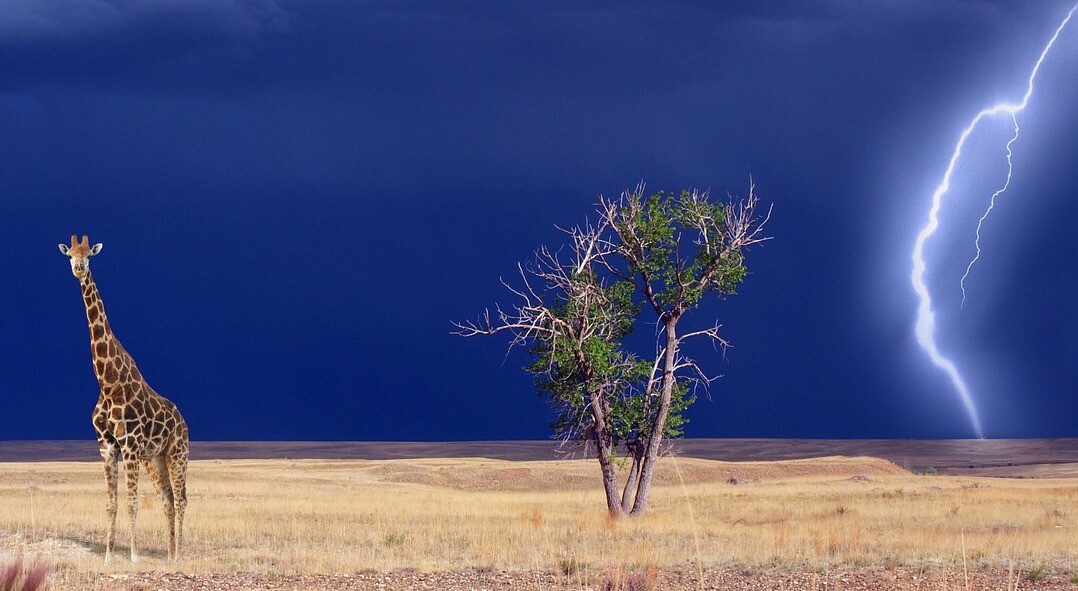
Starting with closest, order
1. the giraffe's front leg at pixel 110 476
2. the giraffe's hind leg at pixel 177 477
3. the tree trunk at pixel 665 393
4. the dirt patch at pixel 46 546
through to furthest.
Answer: the giraffe's front leg at pixel 110 476 < the dirt patch at pixel 46 546 < the giraffe's hind leg at pixel 177 477 < the tree trunk at pixel 665 393

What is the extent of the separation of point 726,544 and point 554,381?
7399mm

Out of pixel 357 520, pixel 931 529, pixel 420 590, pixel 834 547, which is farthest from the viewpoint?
pixel 357 520

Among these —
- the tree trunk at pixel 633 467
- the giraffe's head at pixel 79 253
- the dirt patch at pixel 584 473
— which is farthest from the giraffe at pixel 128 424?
the dirt patch at pixel 584 473

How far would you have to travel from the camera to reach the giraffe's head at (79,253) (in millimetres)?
17078

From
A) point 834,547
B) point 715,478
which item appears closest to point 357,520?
point 834,547

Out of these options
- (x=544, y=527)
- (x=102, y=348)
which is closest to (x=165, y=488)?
(x=102, y=348)

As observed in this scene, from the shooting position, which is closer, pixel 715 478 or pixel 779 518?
pixel 779 518

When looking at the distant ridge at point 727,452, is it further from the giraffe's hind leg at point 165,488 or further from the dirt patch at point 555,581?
the giraffe's hind leg at point 165,488

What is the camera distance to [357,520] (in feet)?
87.9

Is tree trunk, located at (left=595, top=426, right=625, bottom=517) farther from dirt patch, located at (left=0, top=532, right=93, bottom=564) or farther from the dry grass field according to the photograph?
dirt patch, located at (left=0, top=532, right=93, bottom=564)

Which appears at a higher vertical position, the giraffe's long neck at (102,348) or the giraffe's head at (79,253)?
the giraffe's head at (79,253)

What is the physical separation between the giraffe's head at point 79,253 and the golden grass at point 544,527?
3993 millimetres

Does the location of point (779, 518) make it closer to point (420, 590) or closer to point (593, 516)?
point (593, 516)

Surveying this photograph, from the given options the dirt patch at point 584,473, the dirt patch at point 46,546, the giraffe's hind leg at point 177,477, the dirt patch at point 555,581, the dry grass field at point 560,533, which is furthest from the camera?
the dirt patch at point 584,473
